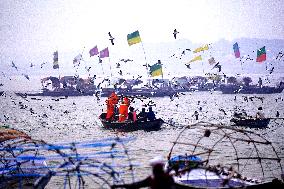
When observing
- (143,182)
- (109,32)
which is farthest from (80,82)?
(143,182)

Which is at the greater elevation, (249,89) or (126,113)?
(249,89)

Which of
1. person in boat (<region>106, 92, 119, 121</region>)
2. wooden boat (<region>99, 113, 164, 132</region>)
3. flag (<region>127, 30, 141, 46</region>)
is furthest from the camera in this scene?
flag (<region>127, 30, 141, 46</region>)

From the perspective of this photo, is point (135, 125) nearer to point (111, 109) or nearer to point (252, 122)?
point (111, 109)

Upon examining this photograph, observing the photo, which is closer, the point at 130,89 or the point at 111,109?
the point at 111,109

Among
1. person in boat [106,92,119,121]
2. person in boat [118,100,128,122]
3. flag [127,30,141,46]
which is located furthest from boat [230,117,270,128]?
flag [127,30,141,46]

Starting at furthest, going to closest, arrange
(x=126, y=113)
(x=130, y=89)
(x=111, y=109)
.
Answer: (x=130, y=89), (x=111, y=109), (x=126, y=113)

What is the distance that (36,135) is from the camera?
30109mm

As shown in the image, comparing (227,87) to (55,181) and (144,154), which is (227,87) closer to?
(144,154)

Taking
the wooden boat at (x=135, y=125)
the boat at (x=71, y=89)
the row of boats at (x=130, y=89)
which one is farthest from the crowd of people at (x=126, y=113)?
the boat at (x=71, y=89)

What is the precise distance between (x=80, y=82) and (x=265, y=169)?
77407mm

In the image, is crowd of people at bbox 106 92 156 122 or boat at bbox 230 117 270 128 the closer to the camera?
crowd of people at bbox 106 92 156 122

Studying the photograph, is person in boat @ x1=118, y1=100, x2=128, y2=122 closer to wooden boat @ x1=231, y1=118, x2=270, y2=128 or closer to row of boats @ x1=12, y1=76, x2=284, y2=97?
wooden boat @ x1=231, y1=118, x2=270, y2=128

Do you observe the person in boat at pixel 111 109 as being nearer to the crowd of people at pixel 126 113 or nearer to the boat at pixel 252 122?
the crowd of people at pixel 126 113

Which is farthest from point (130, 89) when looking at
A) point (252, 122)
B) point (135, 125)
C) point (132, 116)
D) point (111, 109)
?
point (135, 125)
